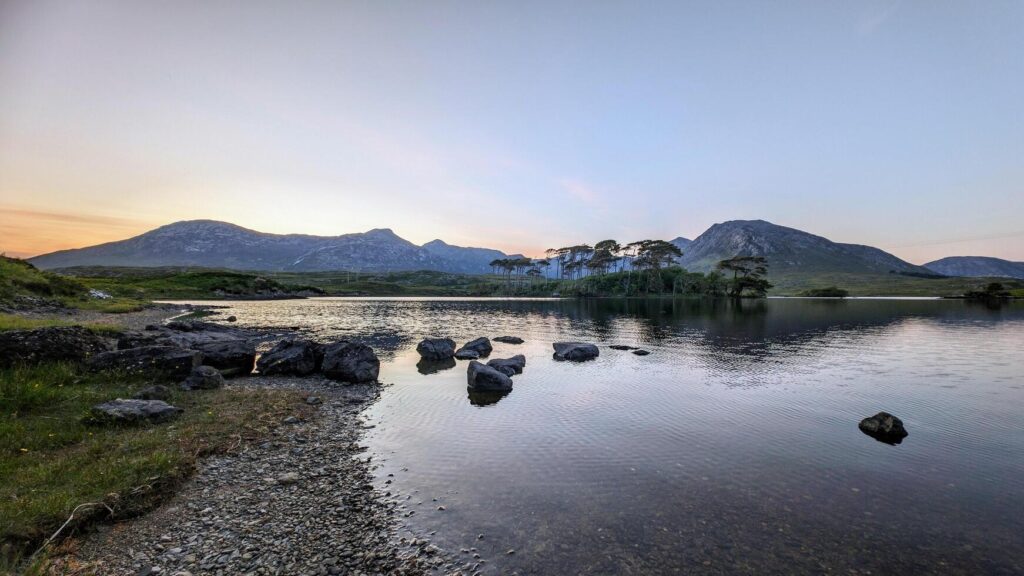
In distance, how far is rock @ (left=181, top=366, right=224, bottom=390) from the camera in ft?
81.0

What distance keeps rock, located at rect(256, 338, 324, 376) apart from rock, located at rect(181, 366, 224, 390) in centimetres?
545

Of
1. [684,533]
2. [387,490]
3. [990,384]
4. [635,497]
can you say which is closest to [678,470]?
[635,497]

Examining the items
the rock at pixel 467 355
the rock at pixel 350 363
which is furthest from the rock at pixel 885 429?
the rock at pixel 350 363

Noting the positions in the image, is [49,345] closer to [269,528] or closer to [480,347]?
[269,528]

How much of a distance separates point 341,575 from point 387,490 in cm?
468

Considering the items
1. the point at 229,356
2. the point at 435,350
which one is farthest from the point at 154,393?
the point at 435,350

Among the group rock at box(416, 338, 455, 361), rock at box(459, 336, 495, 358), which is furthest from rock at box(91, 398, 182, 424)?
rock at box(459, 336, 495, 358)

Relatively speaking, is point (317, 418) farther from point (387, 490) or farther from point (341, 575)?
point (341, 575)

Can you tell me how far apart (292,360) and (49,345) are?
13.2m

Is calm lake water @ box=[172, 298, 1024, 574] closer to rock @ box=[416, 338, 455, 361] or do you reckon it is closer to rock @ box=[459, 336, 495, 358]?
rock @ box=[416, 338, 455, 361]

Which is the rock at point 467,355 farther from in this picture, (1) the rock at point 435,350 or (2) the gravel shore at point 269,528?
(2) the gravel shore at point 269,528

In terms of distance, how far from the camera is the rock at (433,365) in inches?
1409

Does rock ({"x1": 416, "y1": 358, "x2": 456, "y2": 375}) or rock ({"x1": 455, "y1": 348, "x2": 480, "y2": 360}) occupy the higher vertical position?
rock ({"x1": 455, "y1": 348, "x2": 480, "y2": 360})

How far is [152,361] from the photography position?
24.7m
